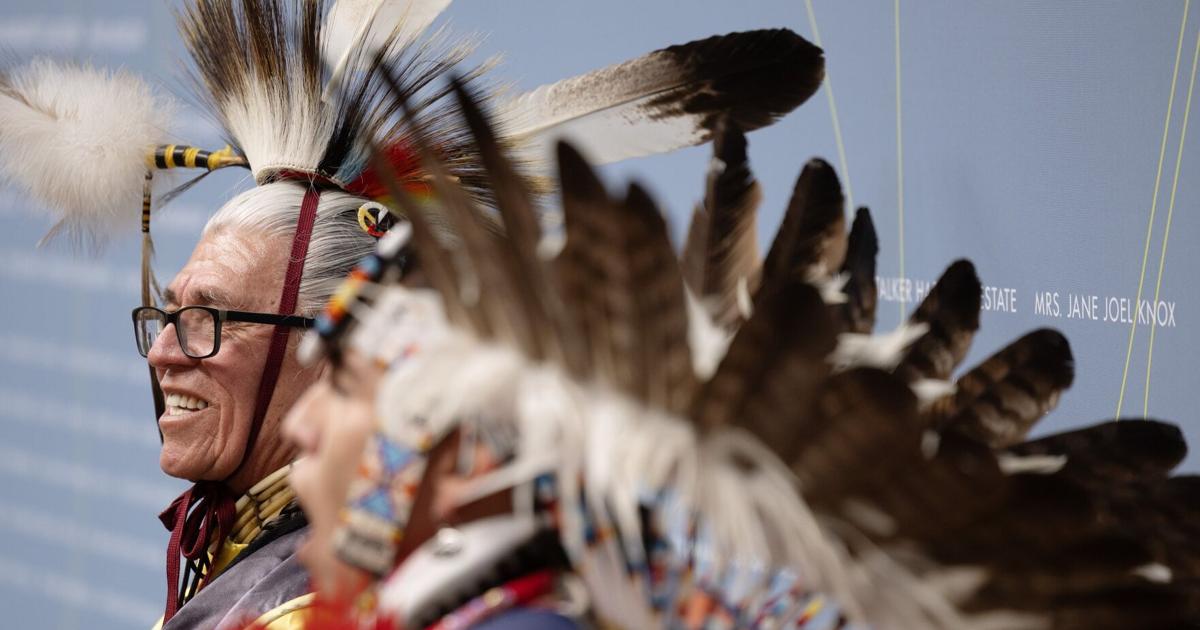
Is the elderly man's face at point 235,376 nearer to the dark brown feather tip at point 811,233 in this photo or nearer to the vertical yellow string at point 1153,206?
the dark brown feather tip at point 811,233

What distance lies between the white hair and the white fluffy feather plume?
292 millimetres

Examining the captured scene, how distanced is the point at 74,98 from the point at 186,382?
1.64 feet

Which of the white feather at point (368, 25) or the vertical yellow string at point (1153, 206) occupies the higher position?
the white feather at point (368, 25)

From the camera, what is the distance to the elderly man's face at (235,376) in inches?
50.3

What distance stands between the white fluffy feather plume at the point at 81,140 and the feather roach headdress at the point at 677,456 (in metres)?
0.96

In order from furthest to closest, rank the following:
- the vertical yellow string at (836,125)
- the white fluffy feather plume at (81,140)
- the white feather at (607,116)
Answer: the white fluffy feather plume at (81,140), the vertical yellow string at (836,125), the white feather at (607,116)

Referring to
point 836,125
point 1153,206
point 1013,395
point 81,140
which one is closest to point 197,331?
point 81,140

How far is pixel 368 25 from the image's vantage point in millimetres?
1294

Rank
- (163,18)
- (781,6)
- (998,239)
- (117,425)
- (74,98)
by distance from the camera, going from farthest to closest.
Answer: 1. (117,425)
2. (163,18)
3. (74,98)
4. (781,6)
5. (998,239)

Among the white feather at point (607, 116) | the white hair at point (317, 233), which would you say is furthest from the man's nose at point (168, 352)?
the white feather at point (607, 116)

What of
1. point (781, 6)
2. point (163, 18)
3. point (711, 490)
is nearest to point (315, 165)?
point (781, 6)

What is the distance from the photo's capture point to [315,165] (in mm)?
1322

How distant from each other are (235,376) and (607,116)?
0.51 meters

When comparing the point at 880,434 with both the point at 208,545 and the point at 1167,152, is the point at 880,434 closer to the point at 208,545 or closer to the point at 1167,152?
the point at 1167,152
